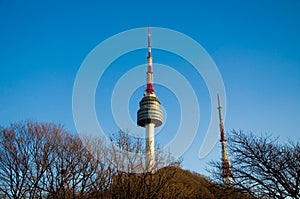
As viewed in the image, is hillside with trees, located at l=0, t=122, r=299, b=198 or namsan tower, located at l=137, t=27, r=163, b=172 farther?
namsan tower, located at l=137, t=27, r=163, b=172

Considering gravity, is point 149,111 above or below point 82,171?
above

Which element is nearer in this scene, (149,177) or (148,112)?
(149,177)

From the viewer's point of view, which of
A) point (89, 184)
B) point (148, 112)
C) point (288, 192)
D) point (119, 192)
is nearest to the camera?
point (288, 192)

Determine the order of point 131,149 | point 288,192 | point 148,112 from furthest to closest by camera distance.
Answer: point 148,112, point 131,149, point 288,192

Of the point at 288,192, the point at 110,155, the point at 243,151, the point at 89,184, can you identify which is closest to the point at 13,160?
the point at 89,184

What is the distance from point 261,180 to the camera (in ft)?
32.0

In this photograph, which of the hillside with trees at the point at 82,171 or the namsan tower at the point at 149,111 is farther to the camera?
the namsan tower at the point at 149,111

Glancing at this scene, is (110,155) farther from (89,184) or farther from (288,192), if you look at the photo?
(288,192)

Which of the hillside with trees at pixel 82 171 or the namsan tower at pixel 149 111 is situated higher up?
the namsan tower at pixel 149 111

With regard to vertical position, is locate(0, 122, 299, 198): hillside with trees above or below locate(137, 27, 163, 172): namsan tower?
below

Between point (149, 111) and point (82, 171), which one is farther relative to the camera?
point (149, 111)

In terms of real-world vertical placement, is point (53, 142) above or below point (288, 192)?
above

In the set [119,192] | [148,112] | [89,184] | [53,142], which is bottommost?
[119,192]

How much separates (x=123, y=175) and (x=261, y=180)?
7.99 meters
